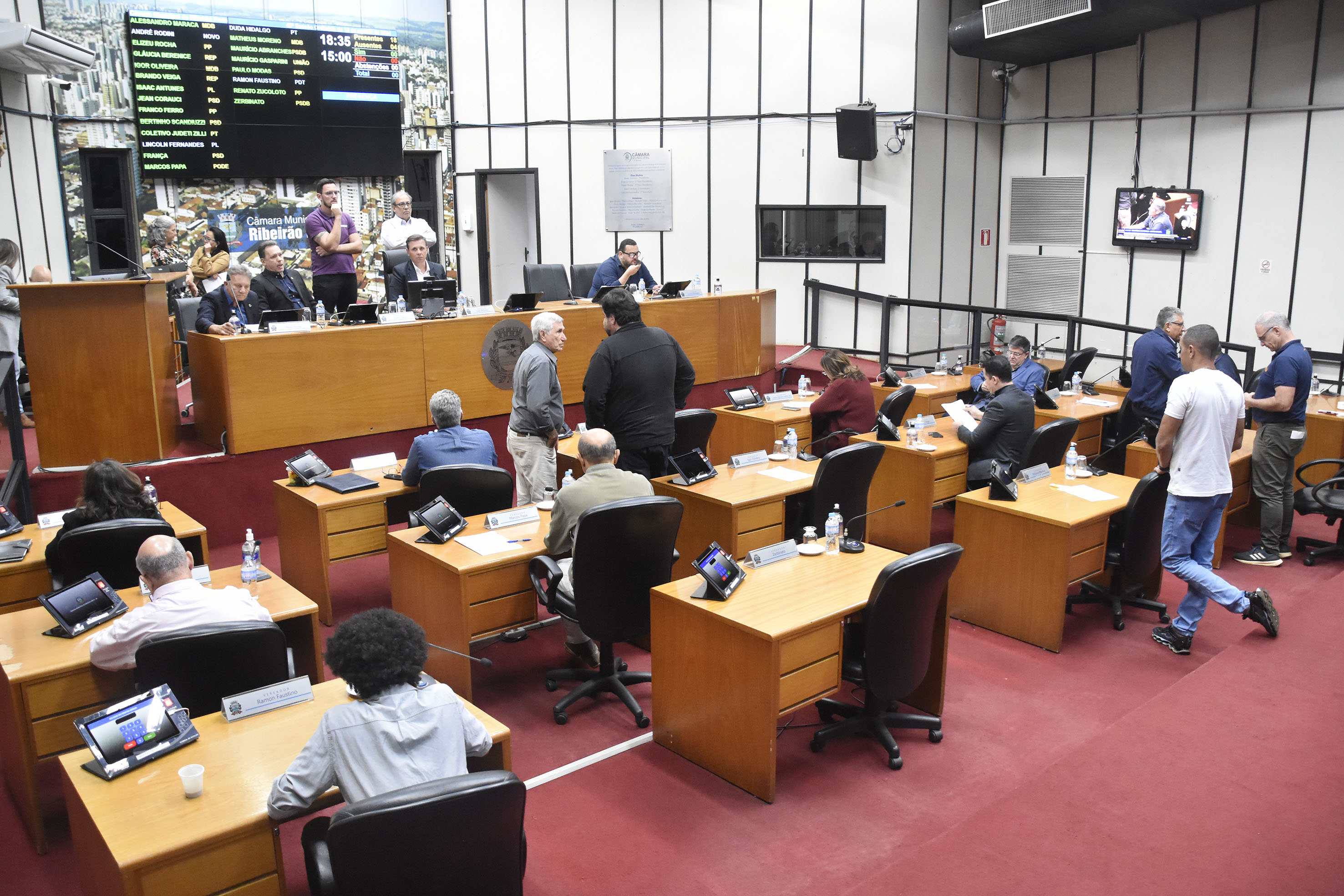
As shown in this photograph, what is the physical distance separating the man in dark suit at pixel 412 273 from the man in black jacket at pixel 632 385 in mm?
3148

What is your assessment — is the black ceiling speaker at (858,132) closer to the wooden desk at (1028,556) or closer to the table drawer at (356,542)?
the wooden desk at (1028,556)

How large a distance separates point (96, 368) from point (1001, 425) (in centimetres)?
566

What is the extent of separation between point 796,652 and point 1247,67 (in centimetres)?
904

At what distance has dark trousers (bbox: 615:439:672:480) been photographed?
5.84 m

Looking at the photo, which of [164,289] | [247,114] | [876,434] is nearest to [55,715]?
[164,289]

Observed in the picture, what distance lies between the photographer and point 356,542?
17.8 ft

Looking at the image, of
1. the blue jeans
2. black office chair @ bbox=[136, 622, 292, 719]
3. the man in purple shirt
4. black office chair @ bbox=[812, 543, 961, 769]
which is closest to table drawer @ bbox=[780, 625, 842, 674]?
black office chair @ bbox=[812, 543, 961, 769]

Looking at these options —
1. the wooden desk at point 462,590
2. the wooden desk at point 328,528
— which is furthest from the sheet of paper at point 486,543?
the wooden desk at point 328,528

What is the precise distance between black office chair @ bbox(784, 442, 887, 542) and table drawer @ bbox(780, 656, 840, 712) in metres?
1.37

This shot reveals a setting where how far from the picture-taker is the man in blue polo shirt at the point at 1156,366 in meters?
7.32

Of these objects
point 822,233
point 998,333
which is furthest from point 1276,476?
point 822,233

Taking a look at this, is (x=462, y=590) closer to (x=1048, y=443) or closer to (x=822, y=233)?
(x=1048, y=443)

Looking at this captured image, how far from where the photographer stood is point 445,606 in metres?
4.54

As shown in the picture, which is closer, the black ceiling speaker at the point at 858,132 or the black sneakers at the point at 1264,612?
the black sneakers at the point at 1264,612
